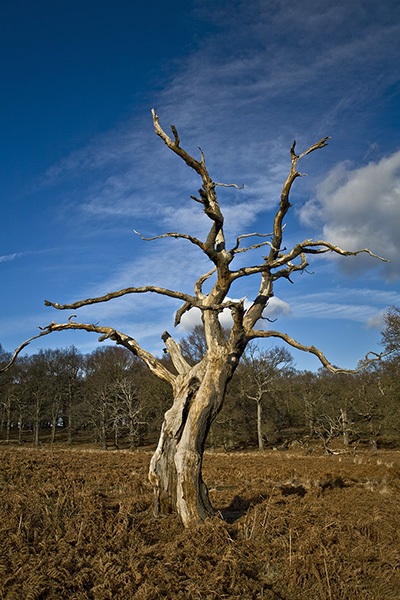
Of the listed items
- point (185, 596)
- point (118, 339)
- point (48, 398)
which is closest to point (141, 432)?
point (48, 398)

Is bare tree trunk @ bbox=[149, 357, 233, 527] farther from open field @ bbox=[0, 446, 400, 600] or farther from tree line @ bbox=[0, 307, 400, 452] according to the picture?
tree line @ bbox=[0, 307, 400, 452]

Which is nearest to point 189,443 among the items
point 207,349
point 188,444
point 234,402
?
point 188,444

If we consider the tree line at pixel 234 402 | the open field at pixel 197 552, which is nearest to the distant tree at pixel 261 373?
the tree line at pixel 234 402

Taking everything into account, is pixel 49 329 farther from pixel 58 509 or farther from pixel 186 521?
pixel 186 521

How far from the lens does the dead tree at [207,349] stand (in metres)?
7.19

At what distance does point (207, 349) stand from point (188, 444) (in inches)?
71.1

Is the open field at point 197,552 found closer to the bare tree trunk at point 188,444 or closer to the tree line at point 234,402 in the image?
the bare tree trunk at point 188,444

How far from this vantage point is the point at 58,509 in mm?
6949

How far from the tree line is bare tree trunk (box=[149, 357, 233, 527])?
23.9 meters

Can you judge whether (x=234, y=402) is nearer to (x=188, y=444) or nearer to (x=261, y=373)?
(x=261, y=373)

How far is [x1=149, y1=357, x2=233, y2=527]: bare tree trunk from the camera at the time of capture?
22.9ft

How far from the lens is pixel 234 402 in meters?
38.1

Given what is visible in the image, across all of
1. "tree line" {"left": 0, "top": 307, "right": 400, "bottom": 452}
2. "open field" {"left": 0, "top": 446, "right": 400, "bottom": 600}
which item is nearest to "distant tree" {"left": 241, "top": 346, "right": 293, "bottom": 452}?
"tree line" {"left": 0, "top": 307, "right": 400, "bottom": 452}

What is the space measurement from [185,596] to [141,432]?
45.1m
